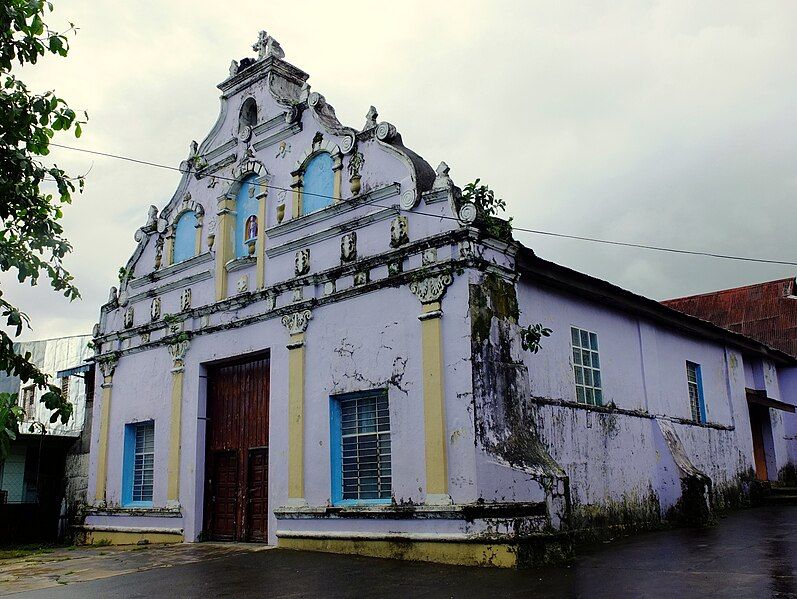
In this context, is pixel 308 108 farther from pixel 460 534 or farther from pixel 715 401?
pixel 715 401

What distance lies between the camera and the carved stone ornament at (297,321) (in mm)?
11992

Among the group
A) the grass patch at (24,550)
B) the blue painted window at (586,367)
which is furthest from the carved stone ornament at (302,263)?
the grass patch at (24,550)

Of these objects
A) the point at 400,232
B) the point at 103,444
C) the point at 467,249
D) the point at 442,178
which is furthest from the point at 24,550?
the point at 442,178

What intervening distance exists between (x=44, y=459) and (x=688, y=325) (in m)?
15.1

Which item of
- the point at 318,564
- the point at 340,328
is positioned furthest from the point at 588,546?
the point at 340,328

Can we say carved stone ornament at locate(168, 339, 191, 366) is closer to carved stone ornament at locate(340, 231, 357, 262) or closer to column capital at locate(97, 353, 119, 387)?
column capital at locate(97, 353, 119, 387)

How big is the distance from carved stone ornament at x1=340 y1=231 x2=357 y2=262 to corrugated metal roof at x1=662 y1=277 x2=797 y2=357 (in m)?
16.6

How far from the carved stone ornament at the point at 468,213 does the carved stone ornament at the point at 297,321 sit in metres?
3.18

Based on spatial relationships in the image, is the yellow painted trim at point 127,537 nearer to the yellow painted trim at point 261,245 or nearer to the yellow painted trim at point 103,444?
the yellow painted trim at point 103,444

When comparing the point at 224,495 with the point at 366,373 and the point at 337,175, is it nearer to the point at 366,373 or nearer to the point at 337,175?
the point at 366,373

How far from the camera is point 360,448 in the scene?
36.2 ft

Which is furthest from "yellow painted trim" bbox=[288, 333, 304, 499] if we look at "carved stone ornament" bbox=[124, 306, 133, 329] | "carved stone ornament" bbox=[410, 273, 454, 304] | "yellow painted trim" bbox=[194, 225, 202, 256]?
"carved stone ornament" bbox=[124, 306, 133, 329]

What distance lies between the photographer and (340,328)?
453 inches

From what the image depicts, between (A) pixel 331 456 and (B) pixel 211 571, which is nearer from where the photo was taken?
(B) pixel 211 571
